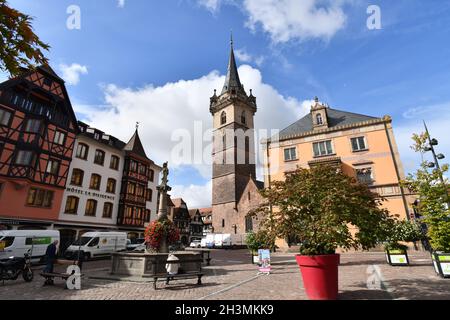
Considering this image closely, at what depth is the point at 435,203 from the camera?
9.59 metres

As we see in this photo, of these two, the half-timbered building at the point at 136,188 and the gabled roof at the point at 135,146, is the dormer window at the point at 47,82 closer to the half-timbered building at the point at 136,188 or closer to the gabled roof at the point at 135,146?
the half-timbered building at the point at 136,188

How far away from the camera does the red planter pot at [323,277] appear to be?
237 inches

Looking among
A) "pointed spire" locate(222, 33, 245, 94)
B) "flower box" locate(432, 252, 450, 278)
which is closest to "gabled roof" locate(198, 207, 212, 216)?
"pointed spire" locate(222, 33, 245, 94)

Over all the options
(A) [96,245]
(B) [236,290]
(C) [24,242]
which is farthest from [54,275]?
(A) [96,245]

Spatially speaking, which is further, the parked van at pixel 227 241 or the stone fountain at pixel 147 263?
the parked van at pixel 227 241

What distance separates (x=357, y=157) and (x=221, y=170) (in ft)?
93.6

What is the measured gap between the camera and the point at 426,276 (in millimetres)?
9289

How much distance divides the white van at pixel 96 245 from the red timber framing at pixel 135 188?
6.24 metres

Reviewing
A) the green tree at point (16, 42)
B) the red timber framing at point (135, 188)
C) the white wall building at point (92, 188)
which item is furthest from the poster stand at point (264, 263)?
the red timber framing at point (135, 188)

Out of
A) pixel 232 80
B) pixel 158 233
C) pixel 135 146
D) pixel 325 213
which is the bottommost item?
pixel 158 233

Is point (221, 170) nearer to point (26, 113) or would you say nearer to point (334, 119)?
point (334, 119)

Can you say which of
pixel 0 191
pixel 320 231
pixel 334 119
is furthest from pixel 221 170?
pixel 320 231

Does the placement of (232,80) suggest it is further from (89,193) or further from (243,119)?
(89,193)

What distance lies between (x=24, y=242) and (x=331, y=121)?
29.9 m
